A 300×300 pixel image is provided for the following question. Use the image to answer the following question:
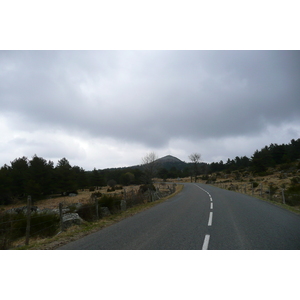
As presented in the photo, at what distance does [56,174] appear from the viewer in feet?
138

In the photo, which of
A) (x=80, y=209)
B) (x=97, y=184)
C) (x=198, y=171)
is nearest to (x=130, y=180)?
(x=97, y=184)

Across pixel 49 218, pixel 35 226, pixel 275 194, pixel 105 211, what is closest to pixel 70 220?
pixel 49 218

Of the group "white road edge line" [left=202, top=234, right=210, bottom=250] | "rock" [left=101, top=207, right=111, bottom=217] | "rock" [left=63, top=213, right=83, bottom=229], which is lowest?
"rock" [left=101, top=207, right=111, bottom=217]

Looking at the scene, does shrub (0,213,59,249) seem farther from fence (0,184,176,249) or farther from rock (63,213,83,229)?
rock (63,213,83,229)

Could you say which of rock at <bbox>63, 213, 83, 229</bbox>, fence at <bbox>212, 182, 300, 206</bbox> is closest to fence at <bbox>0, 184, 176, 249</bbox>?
rock at <bbox>63, 213, 83, 229</bbox>

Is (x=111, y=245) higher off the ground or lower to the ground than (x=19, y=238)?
higher

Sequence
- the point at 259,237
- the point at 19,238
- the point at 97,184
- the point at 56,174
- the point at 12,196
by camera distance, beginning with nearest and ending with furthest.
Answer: the point at 259,237
the point at 19,238
the point at 12,196
the point at 56,174
the point at 97,184

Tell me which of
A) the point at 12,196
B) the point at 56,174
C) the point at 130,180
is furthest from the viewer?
the point at 130,180

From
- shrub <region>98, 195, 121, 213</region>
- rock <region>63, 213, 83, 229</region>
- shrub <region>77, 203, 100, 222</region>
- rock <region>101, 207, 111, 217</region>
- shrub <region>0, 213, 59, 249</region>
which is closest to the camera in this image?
shrub <region>0, 213, 59, 249</region>

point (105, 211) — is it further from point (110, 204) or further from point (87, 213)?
point (87, 213)

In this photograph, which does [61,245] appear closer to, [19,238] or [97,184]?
[19,238]

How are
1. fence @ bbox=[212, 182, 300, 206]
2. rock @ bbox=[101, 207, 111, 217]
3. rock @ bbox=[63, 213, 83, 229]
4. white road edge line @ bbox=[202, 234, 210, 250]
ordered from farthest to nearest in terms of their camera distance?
fence @ bbox=[212, 182, 300, 206], rock @ bbox=[101, 207, 111, 217], rock @ bbox=[63, 213, 83, 229], white road edge line @ bbox=[202, 234, 210, 250]

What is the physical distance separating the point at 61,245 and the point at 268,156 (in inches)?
3009

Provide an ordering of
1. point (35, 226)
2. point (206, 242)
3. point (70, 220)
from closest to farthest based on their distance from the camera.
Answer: point (206, 242), point (70, 220), point (35, 226)
